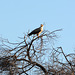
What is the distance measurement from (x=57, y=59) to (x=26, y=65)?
4.53 ft

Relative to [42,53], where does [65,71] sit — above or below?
below

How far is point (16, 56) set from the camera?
38.4 feet

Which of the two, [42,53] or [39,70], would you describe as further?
[39,70]

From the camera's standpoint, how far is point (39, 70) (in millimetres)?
12305

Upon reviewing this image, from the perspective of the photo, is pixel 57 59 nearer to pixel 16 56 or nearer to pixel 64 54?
pixel 64 54

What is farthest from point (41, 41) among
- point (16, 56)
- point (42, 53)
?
point (16, 56)

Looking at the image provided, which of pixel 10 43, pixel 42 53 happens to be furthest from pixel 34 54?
pixel 10 43

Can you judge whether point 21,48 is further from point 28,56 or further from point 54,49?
point 54,49

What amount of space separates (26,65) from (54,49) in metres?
1.41

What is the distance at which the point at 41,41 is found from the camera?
11477 mm

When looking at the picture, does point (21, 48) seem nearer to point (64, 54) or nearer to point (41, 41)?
point (41, 41)

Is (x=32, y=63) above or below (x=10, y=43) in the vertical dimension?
below

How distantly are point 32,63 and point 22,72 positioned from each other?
578 millimetres

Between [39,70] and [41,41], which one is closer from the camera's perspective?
[41,41]
